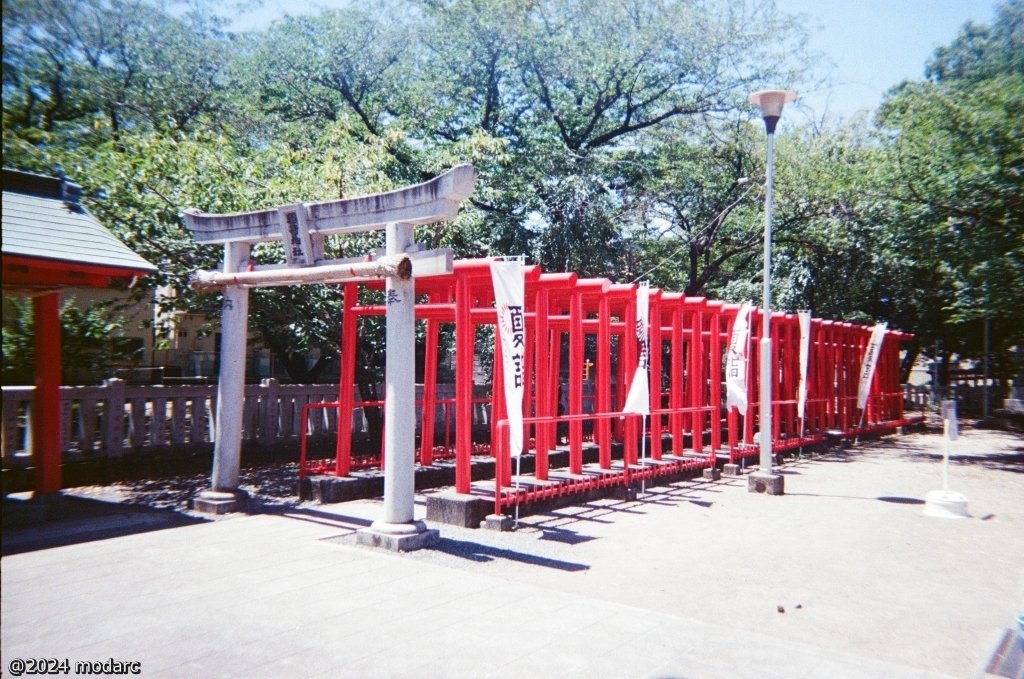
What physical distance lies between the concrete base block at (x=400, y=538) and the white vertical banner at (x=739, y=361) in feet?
23.3

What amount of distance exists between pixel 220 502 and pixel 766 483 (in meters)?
8.12

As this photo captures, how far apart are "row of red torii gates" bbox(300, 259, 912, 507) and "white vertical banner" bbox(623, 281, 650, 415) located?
19 cm

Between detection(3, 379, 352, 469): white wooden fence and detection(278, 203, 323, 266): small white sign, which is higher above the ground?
detection(278, 203, 323, 266): small white sign

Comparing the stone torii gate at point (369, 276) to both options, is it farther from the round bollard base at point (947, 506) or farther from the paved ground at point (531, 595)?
the round bollard base at point (947, 506)

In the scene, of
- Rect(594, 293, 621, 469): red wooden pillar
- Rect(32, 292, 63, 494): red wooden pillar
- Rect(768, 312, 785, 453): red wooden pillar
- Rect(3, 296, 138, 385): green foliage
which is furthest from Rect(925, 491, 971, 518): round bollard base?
Rect(3, 296, 138, 385): green foliage

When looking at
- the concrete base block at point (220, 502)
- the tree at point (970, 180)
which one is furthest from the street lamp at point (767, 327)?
the concrete base block at point (220, 502)

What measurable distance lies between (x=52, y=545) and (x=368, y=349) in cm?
726

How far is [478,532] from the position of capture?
8312mm

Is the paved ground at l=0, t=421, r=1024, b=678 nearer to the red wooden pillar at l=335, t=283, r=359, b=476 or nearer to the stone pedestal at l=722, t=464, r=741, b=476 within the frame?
the red wooden pillar at l=335, t=283, r=359, b=476

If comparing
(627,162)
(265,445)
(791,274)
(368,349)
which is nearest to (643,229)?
(627,162)

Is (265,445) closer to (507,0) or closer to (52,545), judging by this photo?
(52,545)

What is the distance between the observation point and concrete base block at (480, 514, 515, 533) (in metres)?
8.38

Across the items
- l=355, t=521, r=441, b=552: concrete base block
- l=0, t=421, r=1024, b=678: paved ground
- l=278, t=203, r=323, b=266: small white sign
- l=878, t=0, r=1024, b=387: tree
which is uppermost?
l=878, t=0, r=1024, b=387: tree

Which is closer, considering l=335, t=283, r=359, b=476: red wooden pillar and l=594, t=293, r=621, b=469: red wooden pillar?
l=335, t=283, r=359, b=476: red wooden pillar
